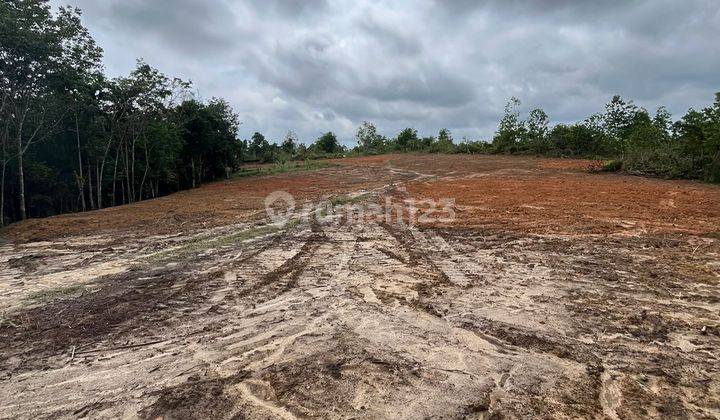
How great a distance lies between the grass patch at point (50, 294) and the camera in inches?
180

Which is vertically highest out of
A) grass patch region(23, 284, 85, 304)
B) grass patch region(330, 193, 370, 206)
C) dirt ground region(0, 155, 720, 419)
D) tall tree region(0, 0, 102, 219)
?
tall tree region(0, 0, 102, 219)

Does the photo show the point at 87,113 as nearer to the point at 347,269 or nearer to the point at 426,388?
the point at 347,269

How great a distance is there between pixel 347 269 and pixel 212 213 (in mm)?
6916

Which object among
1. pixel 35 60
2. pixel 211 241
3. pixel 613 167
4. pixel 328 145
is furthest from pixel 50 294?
pixel 328 145

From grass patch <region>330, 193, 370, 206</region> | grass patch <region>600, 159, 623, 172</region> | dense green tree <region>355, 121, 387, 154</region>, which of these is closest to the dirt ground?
grass patch <region>330, 193, 370, 206</region>

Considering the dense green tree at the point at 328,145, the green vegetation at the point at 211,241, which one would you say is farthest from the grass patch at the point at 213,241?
the dense green tree at the point at 328,145

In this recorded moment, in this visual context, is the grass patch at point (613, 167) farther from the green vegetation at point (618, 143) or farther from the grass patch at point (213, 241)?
the grass patch at point (213, 241)

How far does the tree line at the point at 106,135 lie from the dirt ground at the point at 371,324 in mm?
8035

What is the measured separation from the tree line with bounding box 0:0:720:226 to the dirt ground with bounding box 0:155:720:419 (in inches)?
316

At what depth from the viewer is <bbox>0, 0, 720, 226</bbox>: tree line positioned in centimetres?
1241

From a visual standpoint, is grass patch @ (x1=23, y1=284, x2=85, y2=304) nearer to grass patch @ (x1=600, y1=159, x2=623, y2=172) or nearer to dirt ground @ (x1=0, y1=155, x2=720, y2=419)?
dirt ground @ (x1=0, y1=155, x2=720, y2=419)

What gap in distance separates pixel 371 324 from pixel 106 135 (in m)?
19.2

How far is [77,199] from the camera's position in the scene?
19875 mm

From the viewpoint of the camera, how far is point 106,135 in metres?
18.3
